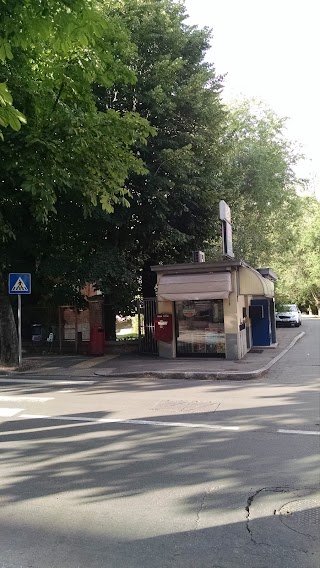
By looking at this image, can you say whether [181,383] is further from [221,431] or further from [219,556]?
[219,556]

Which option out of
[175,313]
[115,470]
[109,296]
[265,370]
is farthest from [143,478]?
[109,296]

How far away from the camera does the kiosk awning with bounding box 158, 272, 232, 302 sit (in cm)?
1430

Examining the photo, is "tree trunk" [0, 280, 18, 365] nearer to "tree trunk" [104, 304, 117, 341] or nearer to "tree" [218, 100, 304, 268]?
"tree trunk" [104, 304, 117, 341]

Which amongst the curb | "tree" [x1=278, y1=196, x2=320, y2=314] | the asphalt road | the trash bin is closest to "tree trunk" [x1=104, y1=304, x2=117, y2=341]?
the trash bin

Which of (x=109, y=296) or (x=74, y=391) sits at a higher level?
(x=109, y=296)

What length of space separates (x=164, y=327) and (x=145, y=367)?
2087mm

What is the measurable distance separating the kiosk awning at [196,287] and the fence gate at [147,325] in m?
1.88

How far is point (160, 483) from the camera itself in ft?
15.6

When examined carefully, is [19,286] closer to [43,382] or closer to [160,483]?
[43,382]

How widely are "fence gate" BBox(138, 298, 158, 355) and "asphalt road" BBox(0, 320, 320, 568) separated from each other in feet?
25.9

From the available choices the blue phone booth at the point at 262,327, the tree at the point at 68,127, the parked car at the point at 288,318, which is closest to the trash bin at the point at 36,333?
the tree at the point at 68,127

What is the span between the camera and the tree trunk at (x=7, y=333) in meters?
14.3

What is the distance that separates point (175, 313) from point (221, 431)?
28.9 ft

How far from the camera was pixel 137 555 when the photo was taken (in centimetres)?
336
